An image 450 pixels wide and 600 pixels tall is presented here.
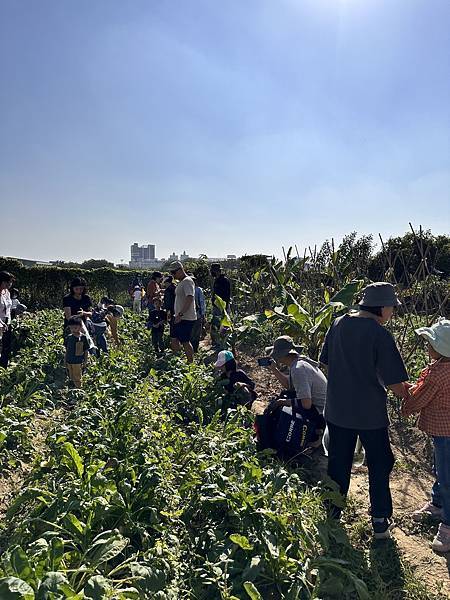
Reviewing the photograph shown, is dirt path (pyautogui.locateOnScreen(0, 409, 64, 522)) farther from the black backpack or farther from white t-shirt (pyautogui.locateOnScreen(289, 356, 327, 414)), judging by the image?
white t-shirt (pyautogui.locateOnScreen(289, 356, 327, 414))

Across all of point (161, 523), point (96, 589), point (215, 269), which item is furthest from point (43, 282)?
point (96, 589)

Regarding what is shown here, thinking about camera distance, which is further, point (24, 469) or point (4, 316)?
point (4, 316)

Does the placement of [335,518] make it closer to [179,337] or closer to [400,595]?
[400,595]

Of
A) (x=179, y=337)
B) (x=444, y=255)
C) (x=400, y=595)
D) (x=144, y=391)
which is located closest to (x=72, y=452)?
(x=144, y=391)

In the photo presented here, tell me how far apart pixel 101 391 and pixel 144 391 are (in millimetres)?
700

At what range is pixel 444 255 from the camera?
57.0ft

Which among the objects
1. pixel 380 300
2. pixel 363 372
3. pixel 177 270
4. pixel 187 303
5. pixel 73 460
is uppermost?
pixel 177 270

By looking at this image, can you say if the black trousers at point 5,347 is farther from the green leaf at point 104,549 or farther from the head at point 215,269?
the green leaf at point 104,549

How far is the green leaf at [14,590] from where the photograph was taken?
1535 millimetres

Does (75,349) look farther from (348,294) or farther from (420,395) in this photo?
(420,395)

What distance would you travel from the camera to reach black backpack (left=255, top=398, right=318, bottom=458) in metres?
3.52

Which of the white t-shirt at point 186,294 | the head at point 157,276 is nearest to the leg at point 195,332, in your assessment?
the white t-shirt at point 186,294

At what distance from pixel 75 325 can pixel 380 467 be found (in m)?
4.01

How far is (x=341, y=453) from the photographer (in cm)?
295
